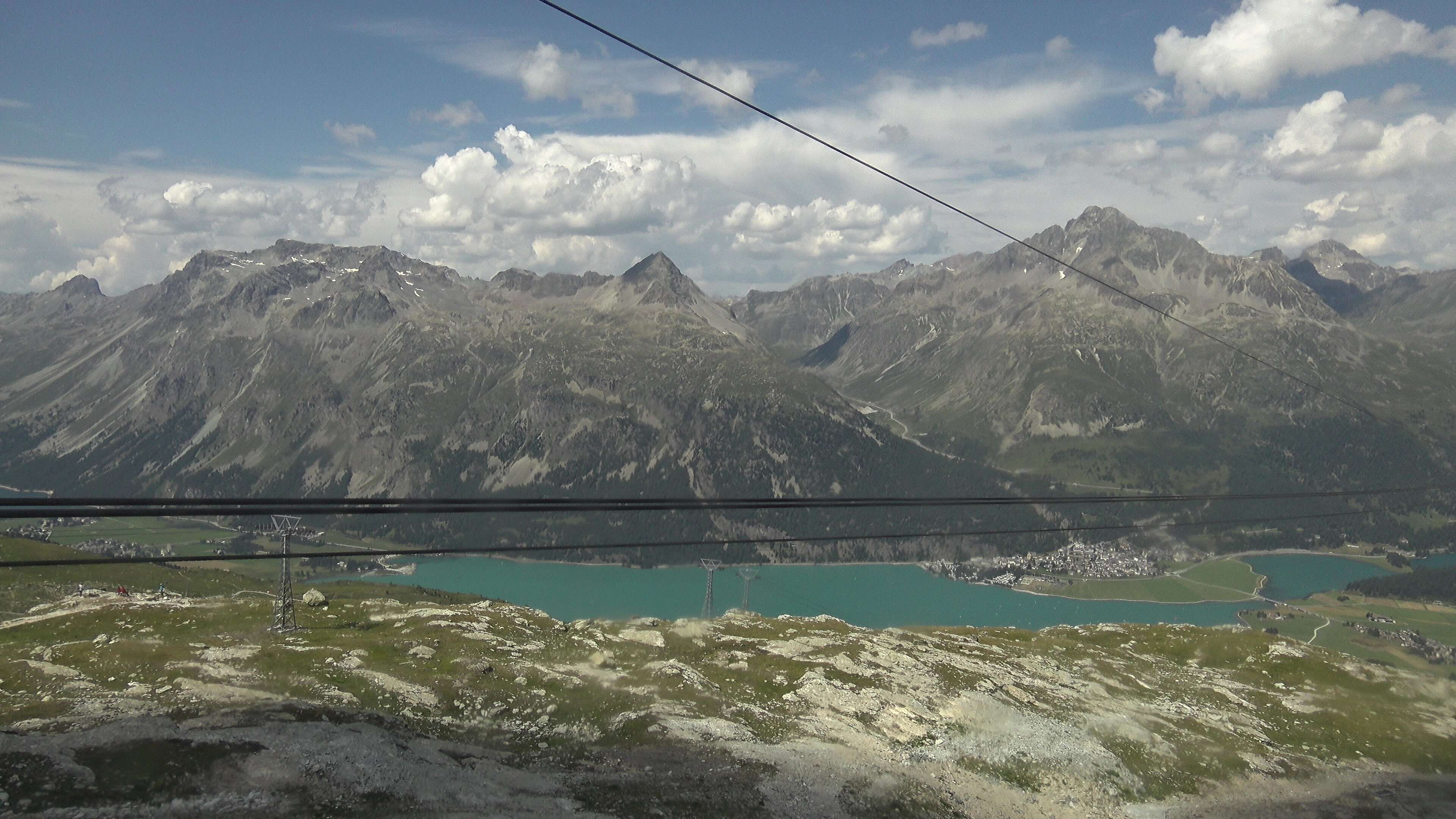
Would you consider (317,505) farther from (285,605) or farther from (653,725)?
(285,605)

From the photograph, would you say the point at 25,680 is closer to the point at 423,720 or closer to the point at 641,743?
the point at 423,720

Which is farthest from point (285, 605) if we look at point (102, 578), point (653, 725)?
point (102, 578)

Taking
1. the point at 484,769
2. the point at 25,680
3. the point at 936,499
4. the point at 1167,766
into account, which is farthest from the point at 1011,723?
the point at 25,680

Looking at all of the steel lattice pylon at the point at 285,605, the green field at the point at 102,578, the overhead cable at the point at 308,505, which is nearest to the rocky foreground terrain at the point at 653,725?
the steel lattice pylon at the point at 285,605

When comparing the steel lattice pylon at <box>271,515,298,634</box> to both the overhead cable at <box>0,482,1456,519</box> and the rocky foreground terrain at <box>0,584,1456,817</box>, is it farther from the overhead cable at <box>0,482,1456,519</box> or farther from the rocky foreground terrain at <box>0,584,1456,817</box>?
the overhead cable at <box>0,482,1456,519</box>

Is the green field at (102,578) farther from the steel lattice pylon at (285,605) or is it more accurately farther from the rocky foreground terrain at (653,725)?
the steel lattice pylon at (285,605)

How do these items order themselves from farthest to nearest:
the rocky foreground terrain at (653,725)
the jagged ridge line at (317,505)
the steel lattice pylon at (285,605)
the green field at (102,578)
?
1. the green field at (102,578)
2. the steel lattice pylon at (285,605)
3. the rocky foreground terrain at (653,725)
4. the jagged ridge line at (317,505)

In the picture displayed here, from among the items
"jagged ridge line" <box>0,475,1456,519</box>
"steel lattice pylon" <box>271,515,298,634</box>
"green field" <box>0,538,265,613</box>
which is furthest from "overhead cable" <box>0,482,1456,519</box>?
"green field" <box>0,538,265,613</box>

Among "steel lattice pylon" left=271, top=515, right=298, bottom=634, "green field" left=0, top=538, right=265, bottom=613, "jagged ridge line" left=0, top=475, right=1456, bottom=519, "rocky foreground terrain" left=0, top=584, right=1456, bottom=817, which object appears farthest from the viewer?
"green field" left=0, top=538, right=265, bottom=613
